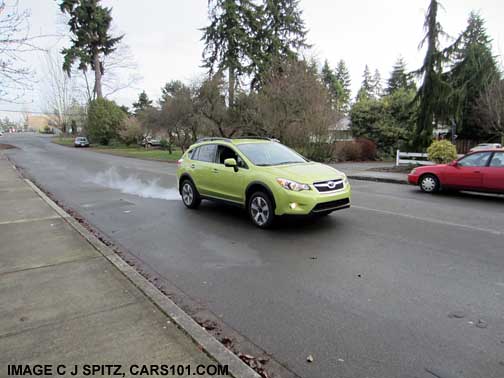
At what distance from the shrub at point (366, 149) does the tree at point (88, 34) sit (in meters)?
38.9

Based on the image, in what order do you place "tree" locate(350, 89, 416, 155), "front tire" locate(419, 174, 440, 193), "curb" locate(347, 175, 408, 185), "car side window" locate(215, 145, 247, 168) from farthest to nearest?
"tree" locate(350, 89, 416, 155) < "curb" locate(347, 175, 408, 185) < "front tire" locate(419, 174, 440, 193) < "car side window" locate(215, 145, 247, 168)

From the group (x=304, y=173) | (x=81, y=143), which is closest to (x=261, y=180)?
(x=304, y=173)

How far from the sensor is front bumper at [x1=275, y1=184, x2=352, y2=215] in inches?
245

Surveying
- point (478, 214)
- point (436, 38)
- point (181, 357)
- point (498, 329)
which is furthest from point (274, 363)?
point (436, 38)

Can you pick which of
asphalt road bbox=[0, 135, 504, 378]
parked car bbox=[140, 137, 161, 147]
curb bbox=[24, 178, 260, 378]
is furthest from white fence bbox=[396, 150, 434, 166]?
parked car bbox=[140, 137, 161, 147]

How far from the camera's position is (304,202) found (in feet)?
20.3

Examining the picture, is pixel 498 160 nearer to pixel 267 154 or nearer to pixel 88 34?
pixel 267 154

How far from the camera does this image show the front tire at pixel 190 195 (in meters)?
8.72

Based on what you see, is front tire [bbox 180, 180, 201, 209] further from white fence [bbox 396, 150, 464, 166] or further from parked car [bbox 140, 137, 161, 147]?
parked car [bbox 140, 137, 161, 147]

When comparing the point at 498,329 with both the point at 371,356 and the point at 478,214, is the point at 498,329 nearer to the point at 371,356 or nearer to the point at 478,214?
the point at 371,356

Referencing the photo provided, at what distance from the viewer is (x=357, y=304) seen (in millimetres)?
3738

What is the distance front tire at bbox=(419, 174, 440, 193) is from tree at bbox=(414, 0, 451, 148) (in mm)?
11250

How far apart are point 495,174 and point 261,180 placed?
6824mm

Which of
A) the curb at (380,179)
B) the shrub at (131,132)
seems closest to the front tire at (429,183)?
the curb at (380,179)
